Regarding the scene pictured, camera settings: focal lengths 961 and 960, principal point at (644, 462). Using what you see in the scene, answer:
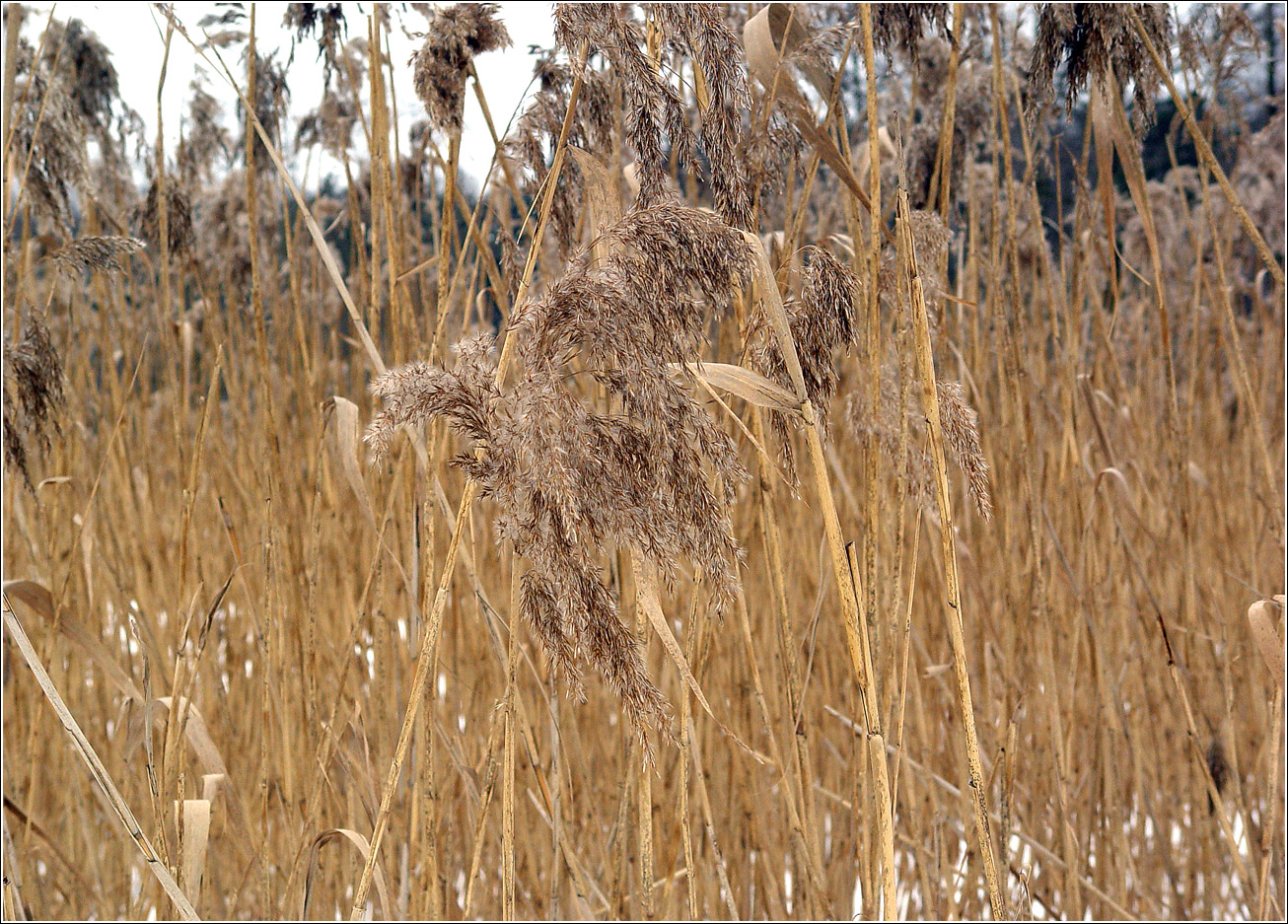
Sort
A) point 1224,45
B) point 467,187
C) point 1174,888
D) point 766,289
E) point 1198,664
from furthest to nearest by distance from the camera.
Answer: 1. point 467,187
2. point 1198,664
3. point 1174,888
4. point 1224,45
5. point 766,289

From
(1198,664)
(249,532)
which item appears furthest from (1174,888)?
(249,532)

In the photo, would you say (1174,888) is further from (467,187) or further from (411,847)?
(467,187)

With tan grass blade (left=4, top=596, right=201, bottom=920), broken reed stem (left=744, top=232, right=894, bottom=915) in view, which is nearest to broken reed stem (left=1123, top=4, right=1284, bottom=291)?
broken reed stem (left=744, top=232, right=894, bottom=915)

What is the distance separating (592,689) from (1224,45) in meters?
1.09

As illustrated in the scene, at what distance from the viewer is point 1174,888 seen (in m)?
1.24

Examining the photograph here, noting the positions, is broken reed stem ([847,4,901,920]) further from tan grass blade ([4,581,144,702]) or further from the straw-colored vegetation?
tan grass blade ([4,581,144,702])

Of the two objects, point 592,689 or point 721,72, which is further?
point 592,689

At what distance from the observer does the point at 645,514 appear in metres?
0.47

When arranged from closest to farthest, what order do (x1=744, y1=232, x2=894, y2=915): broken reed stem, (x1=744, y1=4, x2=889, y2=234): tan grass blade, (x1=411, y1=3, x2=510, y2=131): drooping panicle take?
(x1=744, y1=232, x2=894, y2=915): broken reed stem < (x1=744, y1=4, x2=889, y2=234): tan grass blade < (x1=411, y1=3, x2=510, y2=131): drooping panicle

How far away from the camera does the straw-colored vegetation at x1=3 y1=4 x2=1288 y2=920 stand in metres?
0.51

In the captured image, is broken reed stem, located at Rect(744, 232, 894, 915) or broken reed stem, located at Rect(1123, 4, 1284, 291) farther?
broken reed stem, located at Rect(1123, 4, 1284, 291)

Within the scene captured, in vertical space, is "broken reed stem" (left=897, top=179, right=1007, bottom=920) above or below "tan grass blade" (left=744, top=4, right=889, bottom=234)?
below

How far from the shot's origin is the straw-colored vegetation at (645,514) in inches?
20.1

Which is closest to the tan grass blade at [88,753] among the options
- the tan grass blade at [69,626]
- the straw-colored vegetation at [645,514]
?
the straw-colored vegetation at [645,514]
